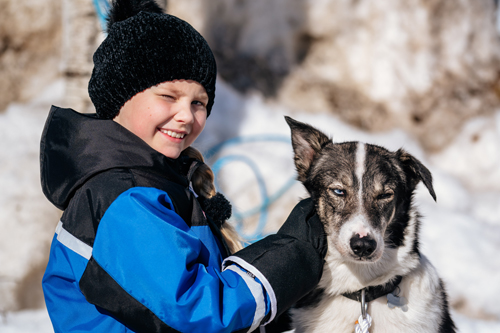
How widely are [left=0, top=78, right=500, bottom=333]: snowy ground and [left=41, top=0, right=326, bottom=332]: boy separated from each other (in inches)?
78.5

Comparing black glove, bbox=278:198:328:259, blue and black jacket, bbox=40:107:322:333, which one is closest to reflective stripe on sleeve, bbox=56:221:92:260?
blue and black jacket, bbox=40:107:322:333

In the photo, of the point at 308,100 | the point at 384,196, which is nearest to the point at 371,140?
the point at 308,100

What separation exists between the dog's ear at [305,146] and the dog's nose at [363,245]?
624 mm

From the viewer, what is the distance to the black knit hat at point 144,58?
4.98ft

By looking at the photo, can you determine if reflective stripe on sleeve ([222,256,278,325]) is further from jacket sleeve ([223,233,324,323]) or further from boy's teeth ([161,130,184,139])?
boy's teeth ([161,130,184,139])

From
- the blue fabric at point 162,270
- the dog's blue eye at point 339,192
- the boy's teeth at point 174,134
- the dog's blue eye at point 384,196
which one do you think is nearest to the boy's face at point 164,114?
the boy's teeth at point 174,134

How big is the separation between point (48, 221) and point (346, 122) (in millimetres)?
4975

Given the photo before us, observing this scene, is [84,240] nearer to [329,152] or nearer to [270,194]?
[329,152]

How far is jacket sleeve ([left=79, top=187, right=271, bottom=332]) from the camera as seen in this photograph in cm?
119

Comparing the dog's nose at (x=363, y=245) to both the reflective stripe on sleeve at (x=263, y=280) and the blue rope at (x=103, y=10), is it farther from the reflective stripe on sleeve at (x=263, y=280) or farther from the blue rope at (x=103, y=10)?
the blue rope at (x=103, y=10)

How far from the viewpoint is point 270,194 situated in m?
5.56

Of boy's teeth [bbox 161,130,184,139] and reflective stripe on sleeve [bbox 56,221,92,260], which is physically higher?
boy's teeth [bbox 161,130,184,139]

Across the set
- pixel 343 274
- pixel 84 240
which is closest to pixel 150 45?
pixel 84 240

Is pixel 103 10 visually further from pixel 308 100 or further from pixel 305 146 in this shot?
pixel 308 100
